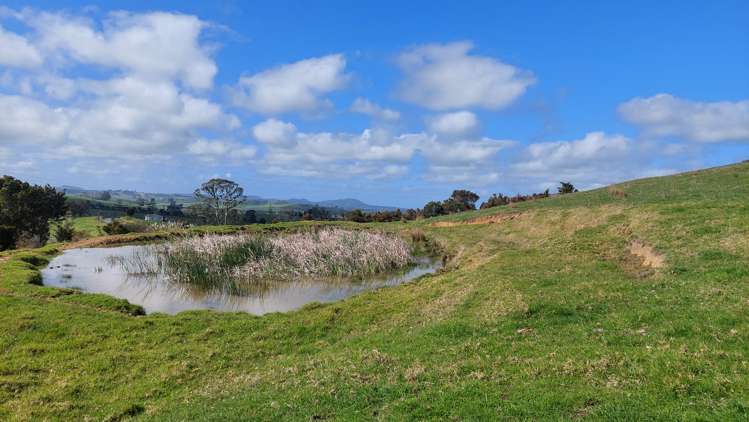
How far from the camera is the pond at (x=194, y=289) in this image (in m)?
20.1

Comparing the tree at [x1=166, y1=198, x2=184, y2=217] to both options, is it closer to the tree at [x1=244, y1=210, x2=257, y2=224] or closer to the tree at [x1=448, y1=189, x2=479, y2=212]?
the tree at [x1=244, y1=210, x2=257, y2=224]

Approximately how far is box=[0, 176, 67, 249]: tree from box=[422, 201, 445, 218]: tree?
1858 inches

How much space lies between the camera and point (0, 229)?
3519 cm

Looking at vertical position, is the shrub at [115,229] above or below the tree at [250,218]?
below

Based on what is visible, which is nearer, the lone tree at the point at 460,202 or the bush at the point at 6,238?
the bush at the point at 6,238

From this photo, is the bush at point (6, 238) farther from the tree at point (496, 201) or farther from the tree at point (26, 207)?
the tree at point (496, 201)

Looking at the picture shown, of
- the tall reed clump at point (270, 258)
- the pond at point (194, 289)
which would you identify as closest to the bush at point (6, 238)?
the pond at point (194, 289)

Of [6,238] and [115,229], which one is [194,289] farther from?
[115,229]

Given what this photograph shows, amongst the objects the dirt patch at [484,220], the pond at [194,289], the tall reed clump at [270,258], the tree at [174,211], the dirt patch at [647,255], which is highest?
the tree at [174,211]

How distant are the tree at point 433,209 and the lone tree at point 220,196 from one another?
3159cm

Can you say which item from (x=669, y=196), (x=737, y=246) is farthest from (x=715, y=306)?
(x=669, y=196)

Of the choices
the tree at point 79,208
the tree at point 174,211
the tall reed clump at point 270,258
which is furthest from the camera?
the tree at point 174,211

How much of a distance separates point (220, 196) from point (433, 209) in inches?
1376

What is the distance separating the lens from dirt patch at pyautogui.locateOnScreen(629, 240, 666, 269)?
15.6m
